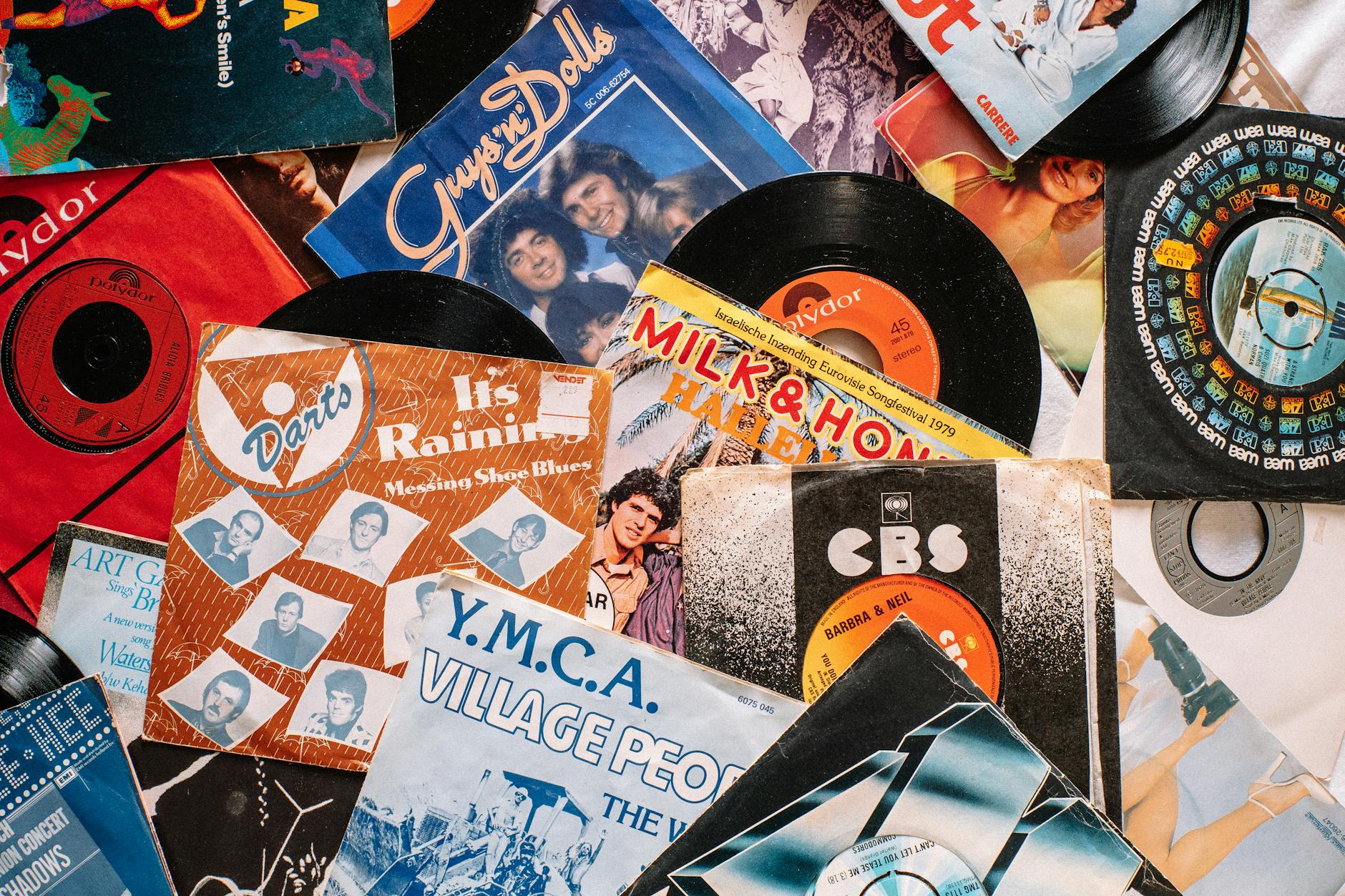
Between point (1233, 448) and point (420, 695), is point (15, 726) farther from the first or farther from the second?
point (1233, 448)

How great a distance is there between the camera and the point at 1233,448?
2.76 ft

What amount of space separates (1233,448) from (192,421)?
39.5 inches

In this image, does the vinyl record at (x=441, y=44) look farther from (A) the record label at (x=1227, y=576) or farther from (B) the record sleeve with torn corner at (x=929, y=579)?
(A) the record label at (x=1227, y=576)

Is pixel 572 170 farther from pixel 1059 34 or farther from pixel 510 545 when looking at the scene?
pixel 1059 34

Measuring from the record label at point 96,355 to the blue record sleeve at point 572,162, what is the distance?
0.57 ft

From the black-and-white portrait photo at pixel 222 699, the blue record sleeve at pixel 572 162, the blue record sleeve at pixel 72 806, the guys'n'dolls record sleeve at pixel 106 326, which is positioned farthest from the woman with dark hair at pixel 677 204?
the blue record sleeve at pixel 72 806

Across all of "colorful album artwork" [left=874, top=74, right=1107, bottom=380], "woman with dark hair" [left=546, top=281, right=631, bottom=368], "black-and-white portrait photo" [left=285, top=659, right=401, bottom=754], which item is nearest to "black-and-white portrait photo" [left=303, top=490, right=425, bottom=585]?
"black-and-white portrait photo" [left=285, top=659, right=401, bottom=754]

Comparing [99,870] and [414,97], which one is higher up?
[414,97]

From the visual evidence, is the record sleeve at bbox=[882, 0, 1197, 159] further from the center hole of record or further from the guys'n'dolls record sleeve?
the guys'n'dolls record sleeve

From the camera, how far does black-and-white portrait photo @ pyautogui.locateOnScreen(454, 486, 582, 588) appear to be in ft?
2.63

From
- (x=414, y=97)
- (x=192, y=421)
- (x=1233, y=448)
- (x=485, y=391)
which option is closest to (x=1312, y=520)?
(x=1233, y=448)

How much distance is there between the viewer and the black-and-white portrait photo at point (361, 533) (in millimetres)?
803

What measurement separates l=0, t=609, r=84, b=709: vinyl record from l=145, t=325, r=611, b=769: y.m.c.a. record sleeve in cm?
9

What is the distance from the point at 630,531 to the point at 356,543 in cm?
26
